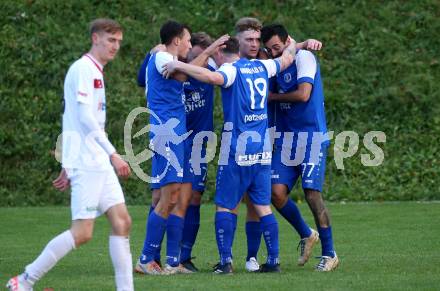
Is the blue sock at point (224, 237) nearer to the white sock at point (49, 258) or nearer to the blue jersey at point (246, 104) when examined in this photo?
the blue jersey at point (246, 104)

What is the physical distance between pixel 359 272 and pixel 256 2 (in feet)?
41.4

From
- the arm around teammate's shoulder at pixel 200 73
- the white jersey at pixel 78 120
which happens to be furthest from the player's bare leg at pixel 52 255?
the arm around teammate's shoulder at pixel 200 73

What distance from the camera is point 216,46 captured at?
30.6 ft

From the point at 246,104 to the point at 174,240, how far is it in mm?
1432

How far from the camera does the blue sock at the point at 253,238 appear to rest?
969cm

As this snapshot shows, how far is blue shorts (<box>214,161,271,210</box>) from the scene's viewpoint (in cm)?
928

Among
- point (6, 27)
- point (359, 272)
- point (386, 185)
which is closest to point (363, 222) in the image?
point (386, 185)

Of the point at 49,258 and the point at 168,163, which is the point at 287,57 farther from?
the point at 49,258

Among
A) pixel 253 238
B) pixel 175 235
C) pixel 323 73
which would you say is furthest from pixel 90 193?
pixel 323 73

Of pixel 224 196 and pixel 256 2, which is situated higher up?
pixel 256 2

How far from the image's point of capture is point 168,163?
30.8ft

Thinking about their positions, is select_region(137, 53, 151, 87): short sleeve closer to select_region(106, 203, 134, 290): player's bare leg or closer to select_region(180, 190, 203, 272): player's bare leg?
select_region(180, 190, 203, 272): player's bare leg

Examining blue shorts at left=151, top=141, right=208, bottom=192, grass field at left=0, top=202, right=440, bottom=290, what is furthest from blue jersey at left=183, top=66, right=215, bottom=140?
grass field at left=0, top=202, right=440, bottom=290

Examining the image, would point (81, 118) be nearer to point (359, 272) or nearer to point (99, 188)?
point (99, 188)
